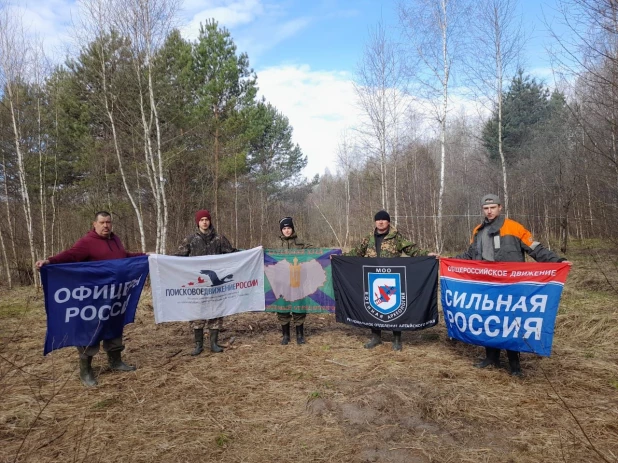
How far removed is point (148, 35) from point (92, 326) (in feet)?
32.0

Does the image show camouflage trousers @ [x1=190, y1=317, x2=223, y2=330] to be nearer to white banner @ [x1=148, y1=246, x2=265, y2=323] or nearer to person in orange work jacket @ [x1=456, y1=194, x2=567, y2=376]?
white banner @ [x1=148, y1=246, x2=265, y2=323]

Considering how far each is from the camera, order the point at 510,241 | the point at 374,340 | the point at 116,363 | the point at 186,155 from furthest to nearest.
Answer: the point at 186,155, the point at 374,340, the point at 116,363, the point at 510,241

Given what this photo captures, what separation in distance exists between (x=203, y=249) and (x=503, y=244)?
428 cm

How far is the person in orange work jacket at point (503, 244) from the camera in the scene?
4785 millimetres

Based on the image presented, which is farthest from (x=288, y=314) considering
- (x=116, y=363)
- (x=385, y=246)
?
(x=116, y=363)

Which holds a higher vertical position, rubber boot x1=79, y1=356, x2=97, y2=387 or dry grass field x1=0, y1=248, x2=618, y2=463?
rubber boot x1=79, y1=356, x2=97, y2=387

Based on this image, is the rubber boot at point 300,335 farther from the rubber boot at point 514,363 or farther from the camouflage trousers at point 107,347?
the rubber boot at point 514,363

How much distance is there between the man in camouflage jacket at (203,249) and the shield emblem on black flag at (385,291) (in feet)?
7.68

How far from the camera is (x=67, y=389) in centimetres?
463

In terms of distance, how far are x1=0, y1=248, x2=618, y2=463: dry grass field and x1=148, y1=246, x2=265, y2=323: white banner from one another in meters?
0.68

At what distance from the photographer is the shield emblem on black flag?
574 cm

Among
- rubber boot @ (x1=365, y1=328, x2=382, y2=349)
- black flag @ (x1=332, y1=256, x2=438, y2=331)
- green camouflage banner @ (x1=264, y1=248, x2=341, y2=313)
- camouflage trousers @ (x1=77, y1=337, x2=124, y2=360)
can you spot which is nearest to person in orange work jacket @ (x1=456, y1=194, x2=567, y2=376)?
black flag @ (x1=332, y1=256, x2=438, y2=331)

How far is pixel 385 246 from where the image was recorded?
5.99m

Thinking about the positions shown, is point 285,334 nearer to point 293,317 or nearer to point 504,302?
point 293,317
